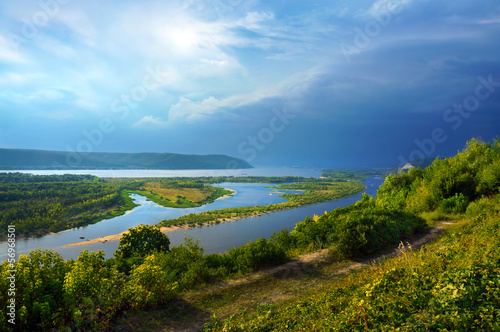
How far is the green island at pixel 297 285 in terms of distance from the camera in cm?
350

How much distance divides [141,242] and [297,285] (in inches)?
514

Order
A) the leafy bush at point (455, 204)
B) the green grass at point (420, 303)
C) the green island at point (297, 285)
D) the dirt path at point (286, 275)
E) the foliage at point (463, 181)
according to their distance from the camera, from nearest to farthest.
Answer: the green grass at point (420, 303)
the green island at point (297, 285)
the dirt path at point (286, 275)
the leafy bush at point (455, 204)
the foliage at point (463, 181)

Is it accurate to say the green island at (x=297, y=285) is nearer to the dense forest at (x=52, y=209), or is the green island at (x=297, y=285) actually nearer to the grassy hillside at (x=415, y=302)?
the grassy hillside at (x=415, y=302)

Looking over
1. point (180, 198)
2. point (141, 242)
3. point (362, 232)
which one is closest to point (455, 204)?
point (362, 232)

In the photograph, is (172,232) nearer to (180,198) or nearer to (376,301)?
(180,198)

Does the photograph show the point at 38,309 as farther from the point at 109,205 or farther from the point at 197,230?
the point at 109,205

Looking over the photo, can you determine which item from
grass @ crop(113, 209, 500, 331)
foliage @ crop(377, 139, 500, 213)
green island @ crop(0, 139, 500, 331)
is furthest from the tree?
foliage @ crop(377, 139, 500, 213)

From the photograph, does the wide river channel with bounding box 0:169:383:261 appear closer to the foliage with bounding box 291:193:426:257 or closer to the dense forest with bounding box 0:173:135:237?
the dense forest with bounding box 0:173:135:237

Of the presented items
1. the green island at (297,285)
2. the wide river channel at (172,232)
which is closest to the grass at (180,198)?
the wide river channel at (172,232)

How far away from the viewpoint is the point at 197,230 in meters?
42.6

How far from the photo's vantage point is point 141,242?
17328mm

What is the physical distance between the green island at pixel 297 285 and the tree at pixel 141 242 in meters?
5.52

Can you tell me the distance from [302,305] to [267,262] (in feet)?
15.6

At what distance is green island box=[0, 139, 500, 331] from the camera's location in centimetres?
350
